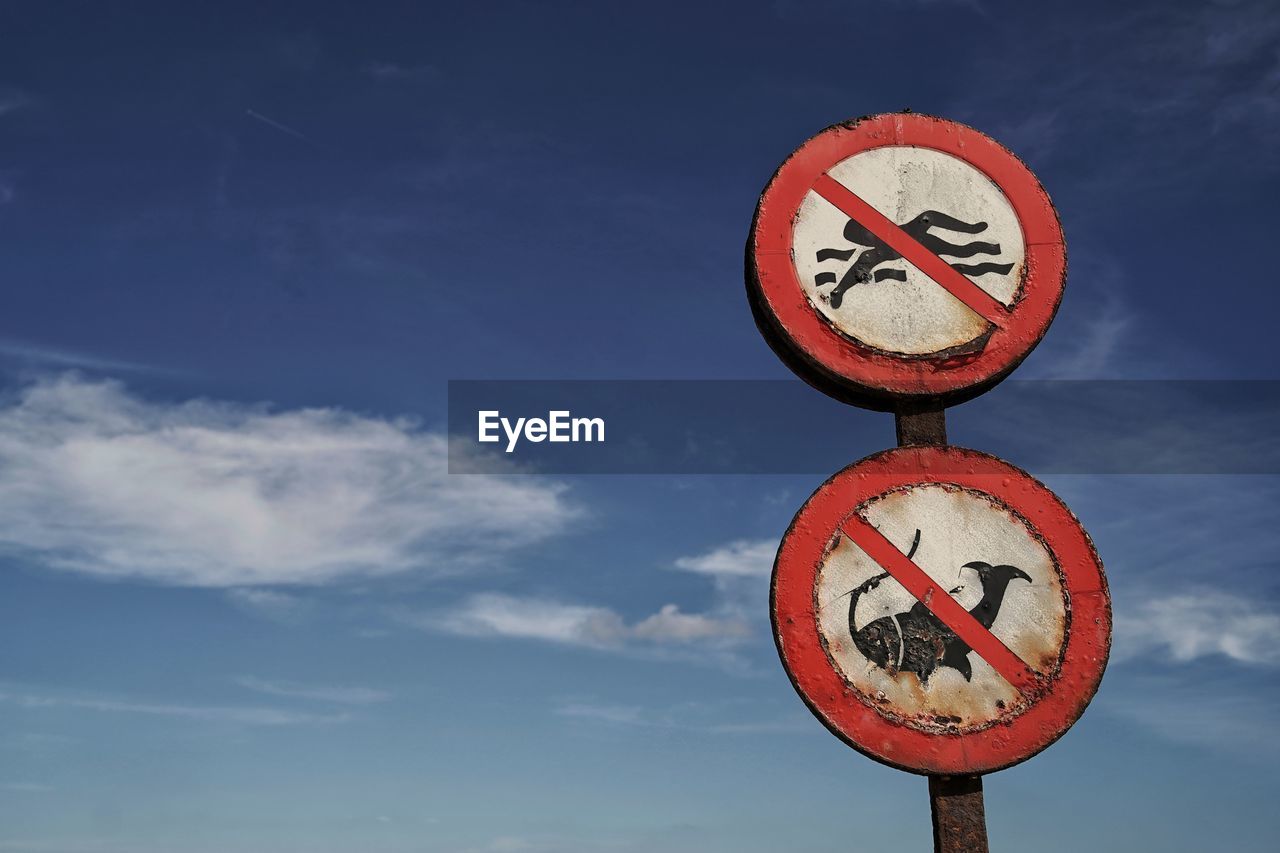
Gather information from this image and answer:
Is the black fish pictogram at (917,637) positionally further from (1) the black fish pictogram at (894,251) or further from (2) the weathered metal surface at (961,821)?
(1) the black fish pictogram at (894,251)

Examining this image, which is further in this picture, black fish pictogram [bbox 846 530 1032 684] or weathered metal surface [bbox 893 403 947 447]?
weathered metal surface [bbox 893 403 947 447]

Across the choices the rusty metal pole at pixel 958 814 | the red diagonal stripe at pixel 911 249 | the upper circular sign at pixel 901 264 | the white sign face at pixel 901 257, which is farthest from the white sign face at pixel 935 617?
→ the red diagonal stripe at pixel 911 249

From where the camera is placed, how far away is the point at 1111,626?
440cm

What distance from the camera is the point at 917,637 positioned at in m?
4.32

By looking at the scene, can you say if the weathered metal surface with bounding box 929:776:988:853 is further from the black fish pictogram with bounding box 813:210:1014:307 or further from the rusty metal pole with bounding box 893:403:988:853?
the black fish pictogram with bounding box 813:210:1014:307

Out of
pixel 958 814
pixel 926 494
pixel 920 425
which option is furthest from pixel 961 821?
pixel 920 425

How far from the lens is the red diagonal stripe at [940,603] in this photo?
4.32m

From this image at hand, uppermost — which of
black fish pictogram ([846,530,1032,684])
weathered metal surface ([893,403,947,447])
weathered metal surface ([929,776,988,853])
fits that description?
weathered metal surface ([893,403,947,447])

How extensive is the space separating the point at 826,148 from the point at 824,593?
2.06 meters

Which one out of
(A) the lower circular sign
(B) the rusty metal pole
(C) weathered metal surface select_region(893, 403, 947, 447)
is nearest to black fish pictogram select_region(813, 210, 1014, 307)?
(C) weathered metal surface select_region(893, 403, 947, 447)

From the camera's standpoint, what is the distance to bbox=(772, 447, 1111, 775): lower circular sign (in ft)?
13.9

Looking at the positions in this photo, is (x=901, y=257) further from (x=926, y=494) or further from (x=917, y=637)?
(x=917, y=637)

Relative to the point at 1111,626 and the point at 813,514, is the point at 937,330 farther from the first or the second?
the point at 1111,626

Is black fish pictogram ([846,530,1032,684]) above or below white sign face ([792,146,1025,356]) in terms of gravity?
below
